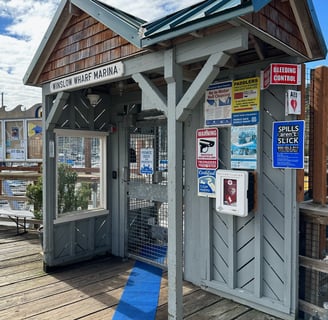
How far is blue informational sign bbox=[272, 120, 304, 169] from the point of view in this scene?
2793 mm

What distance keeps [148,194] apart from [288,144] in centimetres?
200

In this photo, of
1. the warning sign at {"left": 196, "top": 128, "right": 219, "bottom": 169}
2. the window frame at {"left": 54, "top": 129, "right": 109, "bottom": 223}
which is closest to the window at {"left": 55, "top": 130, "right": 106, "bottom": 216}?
the window frame at {"left": 54, "top": 129, "right": 109, "bottom": 223}

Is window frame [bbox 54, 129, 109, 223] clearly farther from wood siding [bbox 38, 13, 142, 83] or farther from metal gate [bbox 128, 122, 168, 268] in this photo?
wood siding [bbox 38, 13, 142, 83]

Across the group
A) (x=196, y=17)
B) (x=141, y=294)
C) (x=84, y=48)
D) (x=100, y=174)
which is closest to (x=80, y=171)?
(x=100, y=174)

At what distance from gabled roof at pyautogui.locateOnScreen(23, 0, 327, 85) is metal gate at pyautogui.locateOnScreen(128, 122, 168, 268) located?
4.73 feet

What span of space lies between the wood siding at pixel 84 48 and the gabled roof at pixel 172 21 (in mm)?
91

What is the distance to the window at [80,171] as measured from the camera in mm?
4449

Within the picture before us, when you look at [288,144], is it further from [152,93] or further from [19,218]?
[19,218]

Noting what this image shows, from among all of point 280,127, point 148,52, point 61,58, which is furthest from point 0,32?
point 280,127

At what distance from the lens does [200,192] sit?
356cm

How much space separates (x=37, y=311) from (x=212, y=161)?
227cm

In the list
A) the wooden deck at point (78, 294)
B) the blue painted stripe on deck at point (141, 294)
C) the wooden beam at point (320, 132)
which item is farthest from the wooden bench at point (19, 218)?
the wooden beam at point (320, 132)

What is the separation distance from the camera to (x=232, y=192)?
311 cm

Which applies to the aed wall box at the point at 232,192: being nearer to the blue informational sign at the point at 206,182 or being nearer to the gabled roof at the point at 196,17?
the blue informational sign at the point at 206,182
